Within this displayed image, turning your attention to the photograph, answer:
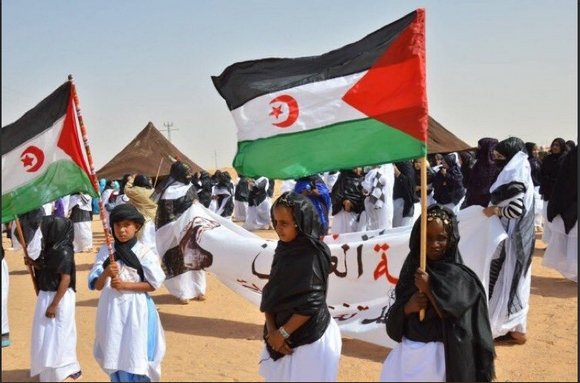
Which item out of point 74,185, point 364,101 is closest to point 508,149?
point 364,101

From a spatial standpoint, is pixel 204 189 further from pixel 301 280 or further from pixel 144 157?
pixel 301 280

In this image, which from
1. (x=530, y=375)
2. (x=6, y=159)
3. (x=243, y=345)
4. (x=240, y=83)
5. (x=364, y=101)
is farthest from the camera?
(x=243, y=345)

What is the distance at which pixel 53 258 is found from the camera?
5348 mm

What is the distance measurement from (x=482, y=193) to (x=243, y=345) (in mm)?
3356

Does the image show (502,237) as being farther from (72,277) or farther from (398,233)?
(72,277)

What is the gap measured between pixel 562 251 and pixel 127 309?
252 inches

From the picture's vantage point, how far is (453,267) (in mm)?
3463

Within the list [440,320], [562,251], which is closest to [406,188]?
[562,251]

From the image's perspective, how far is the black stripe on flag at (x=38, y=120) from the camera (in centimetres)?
462

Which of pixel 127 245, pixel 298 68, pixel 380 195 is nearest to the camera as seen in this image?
pixel 298 68

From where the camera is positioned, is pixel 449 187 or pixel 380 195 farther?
pixel 449 187

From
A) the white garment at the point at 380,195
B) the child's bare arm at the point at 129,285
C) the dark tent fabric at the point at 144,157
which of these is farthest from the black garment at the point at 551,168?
the dark tent fabric at the point at 144,157

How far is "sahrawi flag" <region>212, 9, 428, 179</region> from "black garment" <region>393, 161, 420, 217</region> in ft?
23.0

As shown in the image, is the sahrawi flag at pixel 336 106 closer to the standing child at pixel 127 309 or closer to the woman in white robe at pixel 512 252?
the standing child at pixel 127 309
